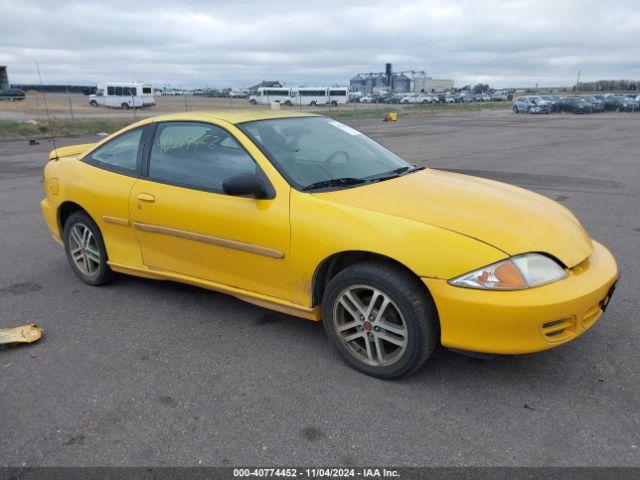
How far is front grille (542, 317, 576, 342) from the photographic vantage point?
2.80m

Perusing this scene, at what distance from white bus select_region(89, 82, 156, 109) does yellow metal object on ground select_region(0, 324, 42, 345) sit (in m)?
51.5

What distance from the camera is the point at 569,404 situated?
289cm

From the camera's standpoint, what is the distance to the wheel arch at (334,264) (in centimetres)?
311

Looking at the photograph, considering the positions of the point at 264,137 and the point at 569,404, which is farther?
the point at 264,137

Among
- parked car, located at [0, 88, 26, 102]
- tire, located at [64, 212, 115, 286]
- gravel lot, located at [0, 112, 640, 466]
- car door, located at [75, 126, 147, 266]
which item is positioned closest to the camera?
gravel lot, located at [0, 112, 640, 466]

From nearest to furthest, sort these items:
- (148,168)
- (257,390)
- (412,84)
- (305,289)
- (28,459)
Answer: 1. (28,459)
2. (257,390)
3. (305,289)
4. (148,168)
5. (412,84)

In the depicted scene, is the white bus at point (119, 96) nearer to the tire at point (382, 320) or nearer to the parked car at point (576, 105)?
the parked car at point (576, 105)

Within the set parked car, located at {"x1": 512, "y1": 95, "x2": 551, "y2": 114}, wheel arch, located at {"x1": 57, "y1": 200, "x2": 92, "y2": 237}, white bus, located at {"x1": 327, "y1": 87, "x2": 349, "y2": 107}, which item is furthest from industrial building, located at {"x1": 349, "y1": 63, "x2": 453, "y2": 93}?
wheel arch, located at {"x1": 57, "y1": 200, "x2": 92, "y2": 237}

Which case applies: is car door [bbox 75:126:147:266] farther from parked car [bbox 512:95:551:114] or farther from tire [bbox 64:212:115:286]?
parked car [bbox 512:95:551:114]

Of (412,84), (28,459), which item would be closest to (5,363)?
(28,459)

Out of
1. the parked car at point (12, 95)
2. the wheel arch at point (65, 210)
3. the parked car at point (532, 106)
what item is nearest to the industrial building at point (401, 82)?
the parked car at point (532, 106)

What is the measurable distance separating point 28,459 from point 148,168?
2256 mm

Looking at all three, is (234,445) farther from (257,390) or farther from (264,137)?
(264,137)

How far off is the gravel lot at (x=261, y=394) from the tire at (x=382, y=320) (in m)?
0.12
